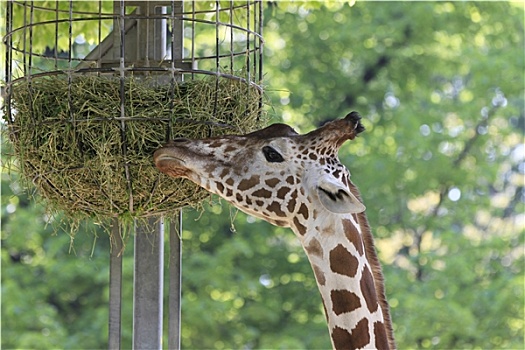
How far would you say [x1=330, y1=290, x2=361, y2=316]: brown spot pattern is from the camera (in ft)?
7.95

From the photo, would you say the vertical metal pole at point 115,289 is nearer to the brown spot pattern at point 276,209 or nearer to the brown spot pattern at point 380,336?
the brown spot pattern at point 276,209

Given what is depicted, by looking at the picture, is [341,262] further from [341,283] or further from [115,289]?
[115,289]

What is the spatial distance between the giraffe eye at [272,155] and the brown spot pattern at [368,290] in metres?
0.34

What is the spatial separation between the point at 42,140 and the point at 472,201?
236 inches

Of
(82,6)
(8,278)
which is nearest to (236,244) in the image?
(8,278)

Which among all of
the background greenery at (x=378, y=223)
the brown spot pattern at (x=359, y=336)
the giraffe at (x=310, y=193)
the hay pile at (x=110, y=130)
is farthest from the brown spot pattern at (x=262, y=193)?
the background greenery at (x=378, y=223)

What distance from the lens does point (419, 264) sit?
789 cm

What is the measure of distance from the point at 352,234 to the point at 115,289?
1.00 metres

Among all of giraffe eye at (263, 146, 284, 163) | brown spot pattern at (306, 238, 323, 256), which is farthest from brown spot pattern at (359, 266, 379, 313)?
giraffe eye at (263, 146, 284, 163)

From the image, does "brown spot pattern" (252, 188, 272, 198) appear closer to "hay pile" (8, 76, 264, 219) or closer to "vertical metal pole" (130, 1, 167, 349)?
"hay pile" (8, 76, 264, 219)

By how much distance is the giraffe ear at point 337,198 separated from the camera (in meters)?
2.27

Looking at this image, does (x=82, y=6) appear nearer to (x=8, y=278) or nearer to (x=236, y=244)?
(x=236, y=244)

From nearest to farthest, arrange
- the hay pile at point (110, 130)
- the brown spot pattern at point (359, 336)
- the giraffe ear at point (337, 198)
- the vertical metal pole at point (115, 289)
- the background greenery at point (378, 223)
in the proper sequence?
the giraffe ear at point (337, 198) → the brown spot pattern at point (359, 336) → the hay pile at point (110, 130) → the vertical metal pole at point (115, 289) → the background greenery at point (378, 223)

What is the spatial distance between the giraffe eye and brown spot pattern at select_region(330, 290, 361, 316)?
0.35 meters
